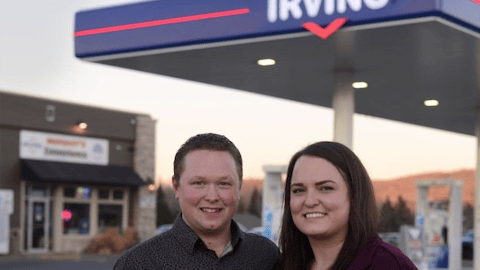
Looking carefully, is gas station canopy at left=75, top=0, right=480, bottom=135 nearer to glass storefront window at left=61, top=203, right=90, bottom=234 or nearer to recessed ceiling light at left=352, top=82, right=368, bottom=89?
recessed ceiling light at left=352, top=82, right=368, bottom=89

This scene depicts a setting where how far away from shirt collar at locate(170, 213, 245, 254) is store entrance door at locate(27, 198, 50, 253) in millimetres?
29042

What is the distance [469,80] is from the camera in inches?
566

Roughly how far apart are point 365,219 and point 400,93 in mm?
12865

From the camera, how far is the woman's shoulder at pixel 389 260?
3.35 meters

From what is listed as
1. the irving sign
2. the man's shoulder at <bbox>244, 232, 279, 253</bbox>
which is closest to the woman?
the man's shoulder at <bbox>244, 232, 279, 253</bbox>

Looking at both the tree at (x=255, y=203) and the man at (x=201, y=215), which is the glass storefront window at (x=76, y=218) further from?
the tree at (x=255, y=203)

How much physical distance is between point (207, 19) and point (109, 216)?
25232 mm

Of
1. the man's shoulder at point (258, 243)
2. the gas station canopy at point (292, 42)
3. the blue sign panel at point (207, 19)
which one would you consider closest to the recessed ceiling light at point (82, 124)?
the gas station canopy at point (292, 42)

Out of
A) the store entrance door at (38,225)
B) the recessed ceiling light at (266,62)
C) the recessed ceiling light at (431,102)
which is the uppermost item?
the recessed ceiling light at (266,62)

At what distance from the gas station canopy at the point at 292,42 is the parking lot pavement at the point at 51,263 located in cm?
1095

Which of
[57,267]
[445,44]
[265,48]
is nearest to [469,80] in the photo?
[445,44]

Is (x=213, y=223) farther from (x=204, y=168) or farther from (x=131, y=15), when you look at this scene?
(x=131, y=15)

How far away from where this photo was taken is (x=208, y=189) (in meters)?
3.92

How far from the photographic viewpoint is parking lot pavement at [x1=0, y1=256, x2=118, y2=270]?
944 inches
